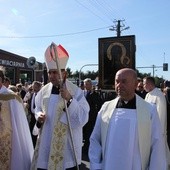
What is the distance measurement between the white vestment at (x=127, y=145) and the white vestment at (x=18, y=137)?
113cm

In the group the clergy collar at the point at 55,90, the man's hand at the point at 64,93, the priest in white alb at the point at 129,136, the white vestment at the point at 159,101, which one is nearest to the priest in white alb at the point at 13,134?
the clergy collar at the point at 55,90

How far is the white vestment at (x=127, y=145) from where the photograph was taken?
3558mm

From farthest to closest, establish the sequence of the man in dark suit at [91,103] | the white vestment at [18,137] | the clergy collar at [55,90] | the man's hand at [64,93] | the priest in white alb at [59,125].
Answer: the man in dark suit at [91,103] → the clergy collar at [55,90] → the white vestment at [18,137] → the priest in white alb at [59,125] → the man's hand at [64,93]

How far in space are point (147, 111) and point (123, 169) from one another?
0.64 metres

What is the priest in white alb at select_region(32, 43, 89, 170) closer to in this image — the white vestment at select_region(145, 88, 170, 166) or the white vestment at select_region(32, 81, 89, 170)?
the white vestment at select_region(32, 81, 89, 170)

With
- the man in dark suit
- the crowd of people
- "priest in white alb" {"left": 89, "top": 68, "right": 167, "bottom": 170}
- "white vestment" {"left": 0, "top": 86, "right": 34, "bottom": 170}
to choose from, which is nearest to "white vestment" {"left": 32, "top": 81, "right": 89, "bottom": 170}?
the crowd of people

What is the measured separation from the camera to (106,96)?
10781 mm

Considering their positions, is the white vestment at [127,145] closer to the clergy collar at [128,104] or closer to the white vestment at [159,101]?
the clergy collar at [128,104]

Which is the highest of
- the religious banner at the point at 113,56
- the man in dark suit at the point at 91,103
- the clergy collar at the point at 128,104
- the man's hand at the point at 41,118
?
the religious banner at the point at 113,56

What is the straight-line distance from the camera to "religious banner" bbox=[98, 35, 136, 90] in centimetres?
942

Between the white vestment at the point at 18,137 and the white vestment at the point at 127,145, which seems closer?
the white vestment at the point at 127,145

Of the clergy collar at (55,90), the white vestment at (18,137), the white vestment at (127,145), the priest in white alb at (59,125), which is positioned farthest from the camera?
the clergy collar at (55,90)

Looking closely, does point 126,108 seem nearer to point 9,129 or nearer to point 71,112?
point 71,112

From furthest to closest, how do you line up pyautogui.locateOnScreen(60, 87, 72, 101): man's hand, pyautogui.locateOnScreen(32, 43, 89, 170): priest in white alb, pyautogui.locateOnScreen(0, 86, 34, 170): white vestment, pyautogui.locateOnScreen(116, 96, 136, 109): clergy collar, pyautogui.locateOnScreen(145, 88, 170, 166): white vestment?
pyautogui.locateOnScreen(145, 88, 170, 166): white vestment
pyautogui.locateOnScreen(0, 86, 34, 170): white vestment
pyautogui.locateOnScreen(32, 43, 89, 170): priest in white alb
pyautogui.locateOnScreen(60, 87, 72, 101): man's hand
pyautogui.locateOnScreen(116, 96, 136, 109): clergy collar
